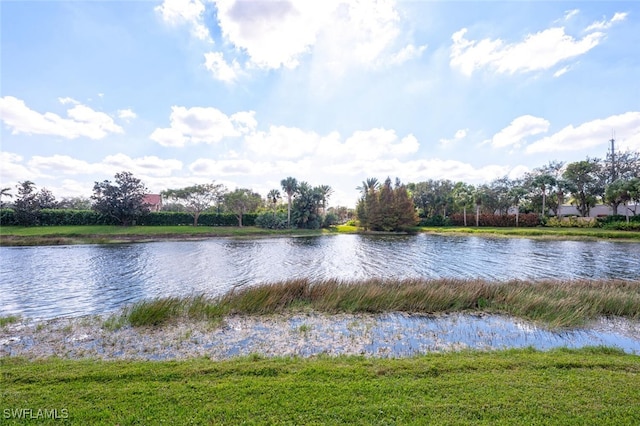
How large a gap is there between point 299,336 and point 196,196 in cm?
5169

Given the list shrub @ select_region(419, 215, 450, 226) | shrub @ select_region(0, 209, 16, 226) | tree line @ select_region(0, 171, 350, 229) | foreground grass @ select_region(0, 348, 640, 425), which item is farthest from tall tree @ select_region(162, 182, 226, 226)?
foreground grass @ select_region(0, 348, 640, 425)

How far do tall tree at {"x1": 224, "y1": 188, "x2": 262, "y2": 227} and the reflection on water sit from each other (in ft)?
93.6

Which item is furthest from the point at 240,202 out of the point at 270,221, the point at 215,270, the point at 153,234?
the point at 215,270

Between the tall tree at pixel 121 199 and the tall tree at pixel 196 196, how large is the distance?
17.7 feet

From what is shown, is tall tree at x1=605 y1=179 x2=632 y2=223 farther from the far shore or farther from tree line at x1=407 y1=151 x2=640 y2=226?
the far shore

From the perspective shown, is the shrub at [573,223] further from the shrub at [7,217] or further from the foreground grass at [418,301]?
the shrub at [7,217]

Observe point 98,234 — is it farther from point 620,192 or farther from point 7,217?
point 620,192

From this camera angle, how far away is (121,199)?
4669 cm

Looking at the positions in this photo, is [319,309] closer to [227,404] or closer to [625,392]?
[227,404]

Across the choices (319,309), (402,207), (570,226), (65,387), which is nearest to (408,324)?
(319,309)

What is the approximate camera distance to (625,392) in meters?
4.07

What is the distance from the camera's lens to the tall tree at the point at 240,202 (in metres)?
52.9

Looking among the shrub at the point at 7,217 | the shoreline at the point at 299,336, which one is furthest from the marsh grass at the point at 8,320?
the shrub at the point at 7,217

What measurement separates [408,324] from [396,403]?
5.25 metres
